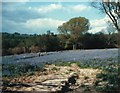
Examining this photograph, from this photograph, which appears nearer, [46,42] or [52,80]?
[52,80]

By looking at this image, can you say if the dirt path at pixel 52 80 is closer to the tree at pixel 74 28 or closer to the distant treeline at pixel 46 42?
the distant treeline at pixel 46 42

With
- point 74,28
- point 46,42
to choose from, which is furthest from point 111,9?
point 46,42

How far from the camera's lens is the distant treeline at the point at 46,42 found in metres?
5.93

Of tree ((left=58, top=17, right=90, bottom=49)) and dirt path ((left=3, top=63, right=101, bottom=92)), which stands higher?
tree ((left=58, top=17, right=90, bottom=49))

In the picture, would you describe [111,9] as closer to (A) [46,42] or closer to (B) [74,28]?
(B) [74,28]

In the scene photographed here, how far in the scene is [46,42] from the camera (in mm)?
6156

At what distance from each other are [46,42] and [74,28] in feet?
2.23

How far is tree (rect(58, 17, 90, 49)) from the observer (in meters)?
5.83

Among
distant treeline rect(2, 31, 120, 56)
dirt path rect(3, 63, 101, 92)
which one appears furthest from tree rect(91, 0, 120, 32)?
dirt path rect(3, 63, 101, 92)

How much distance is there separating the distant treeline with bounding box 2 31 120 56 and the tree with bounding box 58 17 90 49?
0.24 feet

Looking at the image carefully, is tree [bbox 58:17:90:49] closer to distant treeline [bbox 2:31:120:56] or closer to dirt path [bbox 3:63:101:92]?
distant treeline [bbox 2:31:120:56]

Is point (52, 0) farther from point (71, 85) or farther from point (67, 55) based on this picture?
point (71, 85)

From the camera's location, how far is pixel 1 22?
5855 millimetres

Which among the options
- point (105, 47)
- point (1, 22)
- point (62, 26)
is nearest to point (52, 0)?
point (62, 26)
